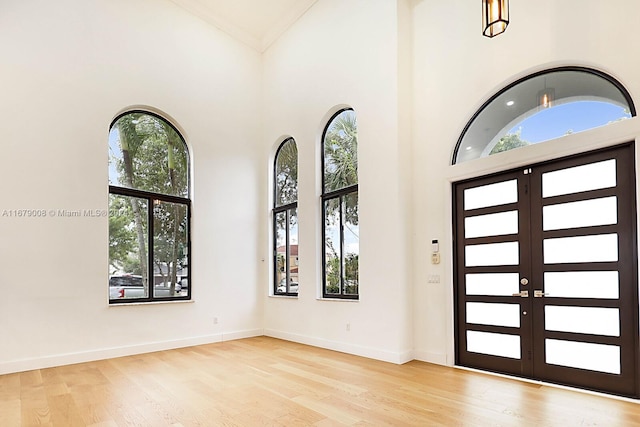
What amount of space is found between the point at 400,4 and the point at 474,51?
1.31 metres

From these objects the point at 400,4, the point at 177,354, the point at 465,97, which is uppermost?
the point at 400,4

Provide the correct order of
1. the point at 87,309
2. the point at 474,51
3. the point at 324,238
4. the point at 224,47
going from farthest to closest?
the point at 224,47, the point at 324,238, the point at 87,309, the point at 474,51

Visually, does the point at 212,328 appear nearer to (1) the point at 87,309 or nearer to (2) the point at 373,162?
(1) the point at 87,309

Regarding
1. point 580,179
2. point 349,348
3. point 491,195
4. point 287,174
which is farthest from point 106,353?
point 580,179

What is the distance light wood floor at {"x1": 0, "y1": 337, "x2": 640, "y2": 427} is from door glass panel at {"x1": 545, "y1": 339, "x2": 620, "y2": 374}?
0.27 meters

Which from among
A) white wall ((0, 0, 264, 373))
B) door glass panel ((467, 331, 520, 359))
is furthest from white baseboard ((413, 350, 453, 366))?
white wall ((0, 0, 264, 373))

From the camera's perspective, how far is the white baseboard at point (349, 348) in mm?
5199

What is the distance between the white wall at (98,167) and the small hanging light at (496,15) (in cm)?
521

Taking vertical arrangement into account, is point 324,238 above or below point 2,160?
below

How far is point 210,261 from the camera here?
6.97 metres

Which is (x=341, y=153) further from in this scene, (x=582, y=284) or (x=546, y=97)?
(x=582, y=284)

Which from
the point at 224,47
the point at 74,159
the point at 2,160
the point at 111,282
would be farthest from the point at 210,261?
the point at 224,47

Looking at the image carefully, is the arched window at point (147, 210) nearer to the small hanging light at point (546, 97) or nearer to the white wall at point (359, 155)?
the white wall at point (359, 155)

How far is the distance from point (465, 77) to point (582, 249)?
241cm
